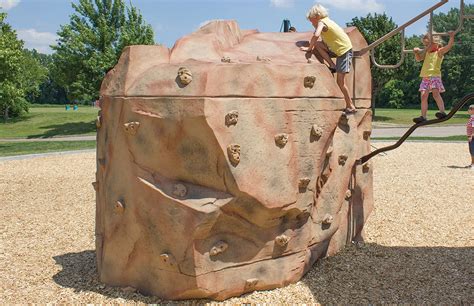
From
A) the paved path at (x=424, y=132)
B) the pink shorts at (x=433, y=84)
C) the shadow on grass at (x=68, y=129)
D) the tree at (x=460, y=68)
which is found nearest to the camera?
the pink shorts at (x=433, y=84)

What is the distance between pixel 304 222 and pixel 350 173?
1.35 metres

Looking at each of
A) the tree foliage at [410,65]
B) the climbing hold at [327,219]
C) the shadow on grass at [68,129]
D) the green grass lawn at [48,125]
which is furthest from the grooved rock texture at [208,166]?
the shadow on grass at [68,129]

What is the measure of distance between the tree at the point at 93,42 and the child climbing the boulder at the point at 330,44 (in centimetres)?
2354

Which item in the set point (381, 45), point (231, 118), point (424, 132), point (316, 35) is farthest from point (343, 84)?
point (381, 45)

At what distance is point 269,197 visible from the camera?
4945mm

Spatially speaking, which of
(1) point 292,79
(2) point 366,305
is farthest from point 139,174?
(2) point 366,305

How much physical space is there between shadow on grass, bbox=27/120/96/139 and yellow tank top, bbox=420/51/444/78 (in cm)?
2732

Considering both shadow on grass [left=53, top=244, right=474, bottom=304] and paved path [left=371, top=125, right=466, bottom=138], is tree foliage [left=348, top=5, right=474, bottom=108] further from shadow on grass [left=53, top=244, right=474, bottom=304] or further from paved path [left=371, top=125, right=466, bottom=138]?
shadow on grass [left=53, top=244, right=474, bottom=304]

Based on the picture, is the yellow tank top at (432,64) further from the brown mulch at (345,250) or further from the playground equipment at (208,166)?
the brown mulch at (345,250)

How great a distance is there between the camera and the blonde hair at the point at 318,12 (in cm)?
592

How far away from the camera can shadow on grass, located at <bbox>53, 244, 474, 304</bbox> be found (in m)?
5.54

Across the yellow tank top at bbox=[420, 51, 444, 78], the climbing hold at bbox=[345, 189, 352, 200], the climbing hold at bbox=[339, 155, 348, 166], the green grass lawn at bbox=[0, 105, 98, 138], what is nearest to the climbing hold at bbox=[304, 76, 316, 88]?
the climbing hold at bbox=[339, 155, 348, 166]

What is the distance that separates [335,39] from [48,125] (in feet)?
110

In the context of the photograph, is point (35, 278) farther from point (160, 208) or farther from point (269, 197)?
point (269, 197)
